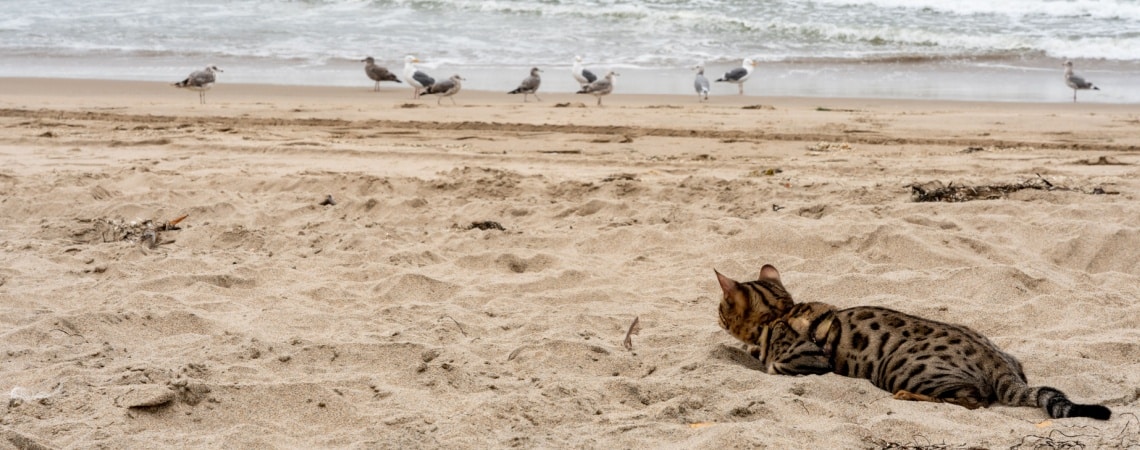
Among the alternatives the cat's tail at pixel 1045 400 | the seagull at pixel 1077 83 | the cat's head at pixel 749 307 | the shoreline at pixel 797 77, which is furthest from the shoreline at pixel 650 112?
the cat's tail at pixel 1045 400

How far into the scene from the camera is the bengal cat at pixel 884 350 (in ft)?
11.5

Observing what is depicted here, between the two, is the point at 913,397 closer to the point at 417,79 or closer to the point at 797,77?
the point at 417,79

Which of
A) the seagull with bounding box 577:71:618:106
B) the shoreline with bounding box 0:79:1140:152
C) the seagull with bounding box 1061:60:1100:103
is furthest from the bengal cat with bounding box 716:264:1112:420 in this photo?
the seagull with bounding box 1061:60:1100:103

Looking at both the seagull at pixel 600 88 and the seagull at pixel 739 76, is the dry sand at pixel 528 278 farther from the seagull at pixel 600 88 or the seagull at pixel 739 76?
the seagull at pixel 739 76

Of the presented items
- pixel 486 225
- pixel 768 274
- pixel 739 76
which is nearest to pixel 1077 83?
pixel 739 76

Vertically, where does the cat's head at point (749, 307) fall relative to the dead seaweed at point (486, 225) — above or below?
above

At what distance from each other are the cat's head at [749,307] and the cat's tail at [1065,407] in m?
1.05

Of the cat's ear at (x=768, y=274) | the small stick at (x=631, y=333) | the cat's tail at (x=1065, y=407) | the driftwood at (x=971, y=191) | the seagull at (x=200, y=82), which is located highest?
the cat's ear at (x=768, y=274)

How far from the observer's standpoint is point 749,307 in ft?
13.7

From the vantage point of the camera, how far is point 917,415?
332 centimetres

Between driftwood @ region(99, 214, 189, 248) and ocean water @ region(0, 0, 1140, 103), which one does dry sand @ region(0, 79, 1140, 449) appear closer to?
driftwood @ region(99, 214, 189, 248)

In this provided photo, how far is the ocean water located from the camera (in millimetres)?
16312

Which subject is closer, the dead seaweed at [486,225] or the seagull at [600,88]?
the dead seaweed at [486,225]

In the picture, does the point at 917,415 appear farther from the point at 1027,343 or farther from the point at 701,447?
the point at 1027,343
